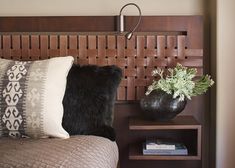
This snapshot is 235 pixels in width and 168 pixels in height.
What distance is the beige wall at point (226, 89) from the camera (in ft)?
6.59

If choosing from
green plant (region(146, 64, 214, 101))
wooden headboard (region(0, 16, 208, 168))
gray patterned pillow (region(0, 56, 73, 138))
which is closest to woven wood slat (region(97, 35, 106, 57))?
wooden headboard (region(0, 16, 208, 168))

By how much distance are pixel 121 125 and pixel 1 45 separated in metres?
0.99

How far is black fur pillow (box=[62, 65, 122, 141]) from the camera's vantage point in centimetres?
170

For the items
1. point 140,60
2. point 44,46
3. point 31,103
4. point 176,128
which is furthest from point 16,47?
point 176,128

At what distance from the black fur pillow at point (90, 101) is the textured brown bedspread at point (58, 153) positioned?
0.10m

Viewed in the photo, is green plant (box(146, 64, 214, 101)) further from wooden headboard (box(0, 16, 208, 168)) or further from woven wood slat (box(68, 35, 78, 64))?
woven wood slat (box(68, 35, 78, 64))

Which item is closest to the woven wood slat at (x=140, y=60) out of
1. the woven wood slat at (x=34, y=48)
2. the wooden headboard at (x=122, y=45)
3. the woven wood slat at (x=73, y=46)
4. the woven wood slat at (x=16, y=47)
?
the wooden headboard at (x=122, y=45)

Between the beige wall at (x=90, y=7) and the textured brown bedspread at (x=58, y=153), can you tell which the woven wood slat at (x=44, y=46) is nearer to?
the beige wall at (x=90, y=7)

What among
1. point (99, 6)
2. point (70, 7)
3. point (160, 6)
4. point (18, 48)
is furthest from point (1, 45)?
point (160, 6)

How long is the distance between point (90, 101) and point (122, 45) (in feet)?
1.78

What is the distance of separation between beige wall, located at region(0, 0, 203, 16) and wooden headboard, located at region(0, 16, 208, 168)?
0.09 meters

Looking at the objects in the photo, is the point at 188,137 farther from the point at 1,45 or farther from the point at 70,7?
the point at 1,45

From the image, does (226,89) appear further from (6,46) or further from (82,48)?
(6,46)

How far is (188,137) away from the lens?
6.84 feet
